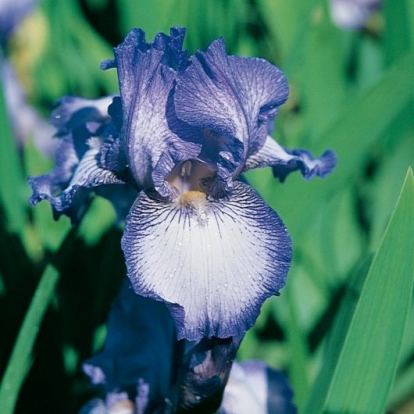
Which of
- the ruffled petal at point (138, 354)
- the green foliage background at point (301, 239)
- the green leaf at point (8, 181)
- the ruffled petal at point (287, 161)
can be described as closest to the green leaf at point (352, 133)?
the green foliage background at point (301, 239)

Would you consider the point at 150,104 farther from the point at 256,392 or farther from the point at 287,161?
the point at 256,392

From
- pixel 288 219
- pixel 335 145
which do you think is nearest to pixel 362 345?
pixel 288 219

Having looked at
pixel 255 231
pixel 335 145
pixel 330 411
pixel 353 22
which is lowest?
pixel 330 411

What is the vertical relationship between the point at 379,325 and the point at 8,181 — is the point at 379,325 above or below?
below

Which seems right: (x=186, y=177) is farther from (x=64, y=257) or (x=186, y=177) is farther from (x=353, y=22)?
(x=353, y=22)

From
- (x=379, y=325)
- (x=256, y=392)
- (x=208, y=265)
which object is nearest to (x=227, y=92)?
(x=208, y=265)
